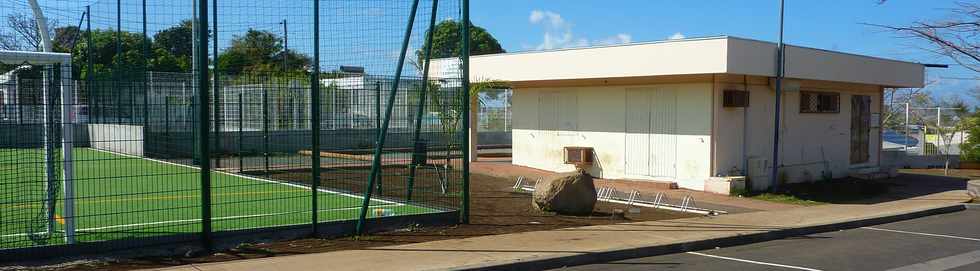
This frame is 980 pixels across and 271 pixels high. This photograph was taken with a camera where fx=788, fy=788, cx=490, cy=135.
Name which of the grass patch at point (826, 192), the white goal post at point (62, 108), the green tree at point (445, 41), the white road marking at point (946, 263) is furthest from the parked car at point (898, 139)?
the white goal post at point (62, 108)

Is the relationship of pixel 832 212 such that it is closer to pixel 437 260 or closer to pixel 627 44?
pixel 627 44

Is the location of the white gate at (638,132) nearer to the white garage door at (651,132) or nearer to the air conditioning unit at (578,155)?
the white garage door at (651,132)

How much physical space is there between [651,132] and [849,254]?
9.45 metres

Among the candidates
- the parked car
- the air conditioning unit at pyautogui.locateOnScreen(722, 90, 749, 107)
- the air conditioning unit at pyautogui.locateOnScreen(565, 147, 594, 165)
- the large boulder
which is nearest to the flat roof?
the air conditioning unit at pyautogui.locateOnScreen(722, 90, 749, 107)

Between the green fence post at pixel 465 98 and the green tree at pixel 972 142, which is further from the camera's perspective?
the green tree at pixel 972 142

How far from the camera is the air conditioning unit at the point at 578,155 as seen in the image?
831 inches

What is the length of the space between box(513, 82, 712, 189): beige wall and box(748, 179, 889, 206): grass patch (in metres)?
1.74

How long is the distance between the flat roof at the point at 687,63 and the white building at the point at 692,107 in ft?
0.09

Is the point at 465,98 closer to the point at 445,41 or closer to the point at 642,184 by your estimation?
the point at 445,41

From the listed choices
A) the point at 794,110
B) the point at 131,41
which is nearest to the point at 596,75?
the point at 794,110

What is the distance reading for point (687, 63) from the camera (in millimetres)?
17703

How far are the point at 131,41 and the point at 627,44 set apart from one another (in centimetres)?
1080

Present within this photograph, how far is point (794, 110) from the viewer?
21.1 m

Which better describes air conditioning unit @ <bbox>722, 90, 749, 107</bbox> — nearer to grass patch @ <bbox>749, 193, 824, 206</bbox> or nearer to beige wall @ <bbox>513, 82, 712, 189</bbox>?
beige wall @ <bbox>513, 82, 712, 189</bbox>
